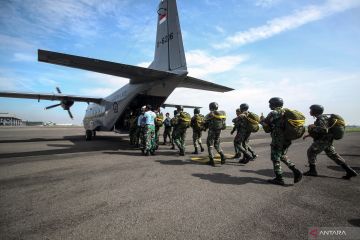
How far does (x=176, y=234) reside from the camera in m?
3.02

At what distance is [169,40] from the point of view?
12.3 m

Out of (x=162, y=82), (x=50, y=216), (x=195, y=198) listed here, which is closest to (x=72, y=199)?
(x=50, y=216)

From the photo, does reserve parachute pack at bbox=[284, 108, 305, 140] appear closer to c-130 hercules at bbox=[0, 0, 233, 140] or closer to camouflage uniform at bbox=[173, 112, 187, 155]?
camouflage uniform at bbox=[173, 112, 187, 155]

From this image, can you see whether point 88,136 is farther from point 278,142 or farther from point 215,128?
point 278,142

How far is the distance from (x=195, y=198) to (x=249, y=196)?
3.95 feet

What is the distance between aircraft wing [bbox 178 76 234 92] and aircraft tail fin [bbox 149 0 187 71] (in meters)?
1.17

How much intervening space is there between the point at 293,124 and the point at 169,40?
29.5ft

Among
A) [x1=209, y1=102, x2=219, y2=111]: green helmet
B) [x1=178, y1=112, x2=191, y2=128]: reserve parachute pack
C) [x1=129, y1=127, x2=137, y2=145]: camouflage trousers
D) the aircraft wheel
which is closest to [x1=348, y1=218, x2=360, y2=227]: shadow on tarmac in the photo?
[x1=209, y1=102, x2=219, y2=111]: green helmet

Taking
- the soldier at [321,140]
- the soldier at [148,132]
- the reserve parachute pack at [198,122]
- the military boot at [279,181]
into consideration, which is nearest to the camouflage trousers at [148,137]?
the soldier at [148,132]

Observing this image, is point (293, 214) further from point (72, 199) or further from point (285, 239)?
point (72, 199)

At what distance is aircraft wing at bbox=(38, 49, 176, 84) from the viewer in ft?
25.2

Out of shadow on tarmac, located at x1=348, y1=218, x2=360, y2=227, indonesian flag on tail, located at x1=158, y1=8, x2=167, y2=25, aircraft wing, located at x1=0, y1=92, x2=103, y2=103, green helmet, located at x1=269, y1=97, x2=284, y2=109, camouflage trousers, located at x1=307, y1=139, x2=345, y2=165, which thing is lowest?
shadow on tarmac, located at x1=348, y1=218, x2=360, y2=227

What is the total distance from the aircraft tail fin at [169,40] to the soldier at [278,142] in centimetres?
625

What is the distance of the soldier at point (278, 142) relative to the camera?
223 inches
